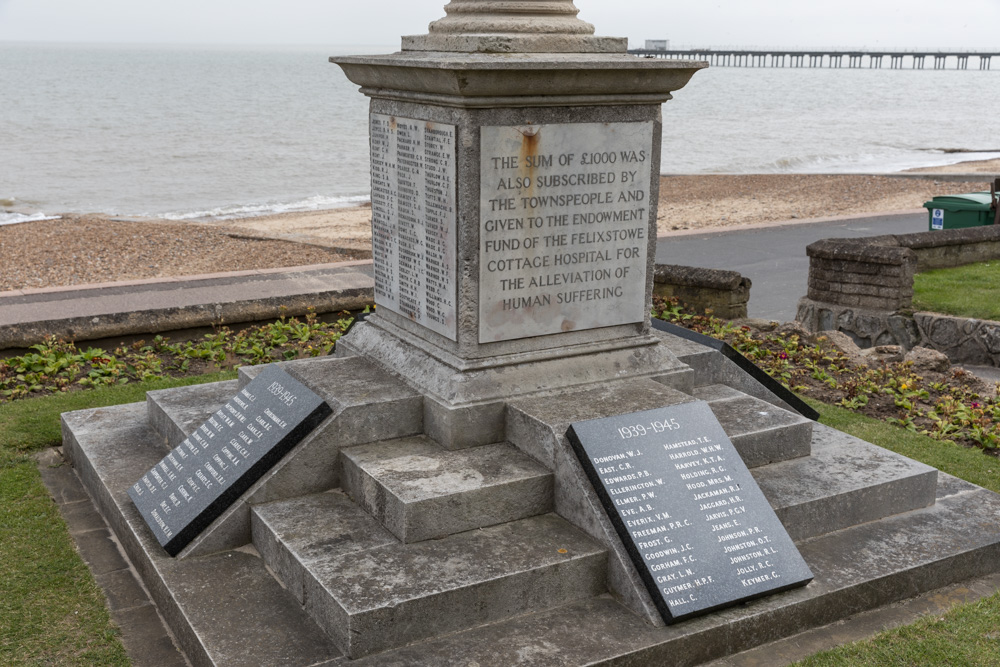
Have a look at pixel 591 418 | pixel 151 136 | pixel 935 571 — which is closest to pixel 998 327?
pixel 935 571

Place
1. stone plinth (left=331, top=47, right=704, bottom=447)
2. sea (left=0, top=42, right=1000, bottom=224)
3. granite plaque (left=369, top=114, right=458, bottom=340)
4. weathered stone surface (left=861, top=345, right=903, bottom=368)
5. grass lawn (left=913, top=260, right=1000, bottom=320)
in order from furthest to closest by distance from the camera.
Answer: sea (left=0, top=42, right=1000, bottom=224) → grass lawn (left=913, top=260, right=1000, bottom=320) → weathered stone surface (left=861, top=345, right=903, bottom=368) → granite plaque (left=369, top=114, right=458, bottom=340) → stone plinth (left=331, top=47, right=704, bottom=447)

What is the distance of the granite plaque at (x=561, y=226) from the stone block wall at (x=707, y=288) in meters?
4.09

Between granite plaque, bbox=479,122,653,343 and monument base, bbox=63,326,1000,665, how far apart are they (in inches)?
12.2

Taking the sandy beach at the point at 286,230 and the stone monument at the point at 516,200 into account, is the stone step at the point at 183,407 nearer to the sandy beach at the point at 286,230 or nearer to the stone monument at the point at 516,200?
the stone monument at the point at 516,200

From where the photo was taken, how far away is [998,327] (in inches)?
353

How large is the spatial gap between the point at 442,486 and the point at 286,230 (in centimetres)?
1818

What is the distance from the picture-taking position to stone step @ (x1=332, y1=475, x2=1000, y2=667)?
3727mm

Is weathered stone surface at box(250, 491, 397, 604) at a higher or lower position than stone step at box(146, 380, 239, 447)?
lower

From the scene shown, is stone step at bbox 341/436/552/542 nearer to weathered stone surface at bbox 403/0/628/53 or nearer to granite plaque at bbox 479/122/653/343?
granite plaque at bbox 479/122/653/343

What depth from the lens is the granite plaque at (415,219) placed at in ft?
15.5

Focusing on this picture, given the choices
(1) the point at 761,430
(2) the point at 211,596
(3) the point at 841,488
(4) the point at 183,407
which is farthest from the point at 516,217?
(4) the point at 183,407

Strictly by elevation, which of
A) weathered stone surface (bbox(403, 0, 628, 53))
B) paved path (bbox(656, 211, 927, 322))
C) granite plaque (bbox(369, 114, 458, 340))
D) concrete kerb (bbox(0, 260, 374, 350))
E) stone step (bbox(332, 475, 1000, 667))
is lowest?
paved path (bbox(656, 211, 927, 322))

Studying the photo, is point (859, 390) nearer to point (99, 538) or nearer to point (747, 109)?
point (99, 538)

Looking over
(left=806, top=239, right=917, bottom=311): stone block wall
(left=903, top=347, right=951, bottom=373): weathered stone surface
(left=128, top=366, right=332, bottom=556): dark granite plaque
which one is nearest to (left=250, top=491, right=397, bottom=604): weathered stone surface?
(left=128, top=366, right=332, bottom=556): dark granite plaque
